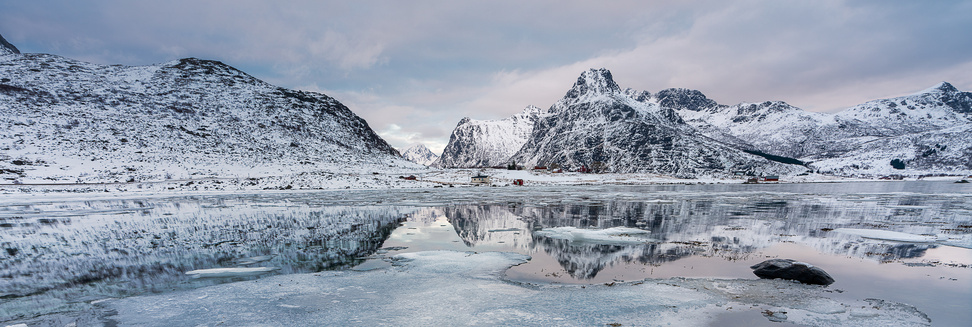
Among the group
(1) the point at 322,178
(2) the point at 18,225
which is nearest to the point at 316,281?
(2) the point at 18,225

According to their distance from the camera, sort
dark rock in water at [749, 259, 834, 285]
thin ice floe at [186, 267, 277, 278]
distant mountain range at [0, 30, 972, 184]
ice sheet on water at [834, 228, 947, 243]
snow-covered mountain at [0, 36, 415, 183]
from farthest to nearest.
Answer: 1. distant mountain range at [0, 30, 972, 184]
2. snow-covered mountain at [0, 36, 415, 183]
3. ice sheet on water at [834, 228, 947, 243]
4. thin ice floe at [186, 267, 277, 278]
5. dark rock in water at [749, 259, 834, 285]

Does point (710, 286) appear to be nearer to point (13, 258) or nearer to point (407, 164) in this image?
point (13, 258)

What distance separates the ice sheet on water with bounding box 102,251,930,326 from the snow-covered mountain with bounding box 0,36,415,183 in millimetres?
74903

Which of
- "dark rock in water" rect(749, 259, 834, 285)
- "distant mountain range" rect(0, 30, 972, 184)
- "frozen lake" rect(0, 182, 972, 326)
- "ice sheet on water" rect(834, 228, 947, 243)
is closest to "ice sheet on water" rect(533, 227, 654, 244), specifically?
"frozen lake" rect(0, 182, 972, 326)

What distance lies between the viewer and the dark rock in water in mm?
10055

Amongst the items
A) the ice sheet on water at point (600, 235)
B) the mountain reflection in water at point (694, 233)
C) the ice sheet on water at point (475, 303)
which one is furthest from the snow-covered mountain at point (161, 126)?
the ice sheet on water at point (600, 235)

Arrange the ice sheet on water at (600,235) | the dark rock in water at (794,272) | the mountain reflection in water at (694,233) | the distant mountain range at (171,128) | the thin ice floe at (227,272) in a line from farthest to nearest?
1. the distant mountain range at (171,128)
2. the ice sheet on water at (600,235)
3. the mountain reflection in water at (694,233)
4. the thin ice floe at (227,272)
5. the dark rock in water at (794,272)

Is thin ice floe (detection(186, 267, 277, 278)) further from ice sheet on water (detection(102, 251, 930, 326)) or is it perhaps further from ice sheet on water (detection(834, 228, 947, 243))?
ice sheet on water (detection(834, 228, 947, 243))

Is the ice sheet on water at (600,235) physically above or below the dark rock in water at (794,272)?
below

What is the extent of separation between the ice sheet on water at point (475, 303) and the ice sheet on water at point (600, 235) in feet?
20.5

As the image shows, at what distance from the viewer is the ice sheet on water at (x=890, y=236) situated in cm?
1581

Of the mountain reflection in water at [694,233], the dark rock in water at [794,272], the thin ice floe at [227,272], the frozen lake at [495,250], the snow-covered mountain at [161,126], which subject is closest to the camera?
the frozen lake at [495,250]

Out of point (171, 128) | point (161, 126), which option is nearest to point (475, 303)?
point (171, 128)

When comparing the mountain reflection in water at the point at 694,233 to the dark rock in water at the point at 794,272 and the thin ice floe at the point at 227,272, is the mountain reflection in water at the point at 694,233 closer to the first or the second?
the dark rock in water at the point at 794,272
